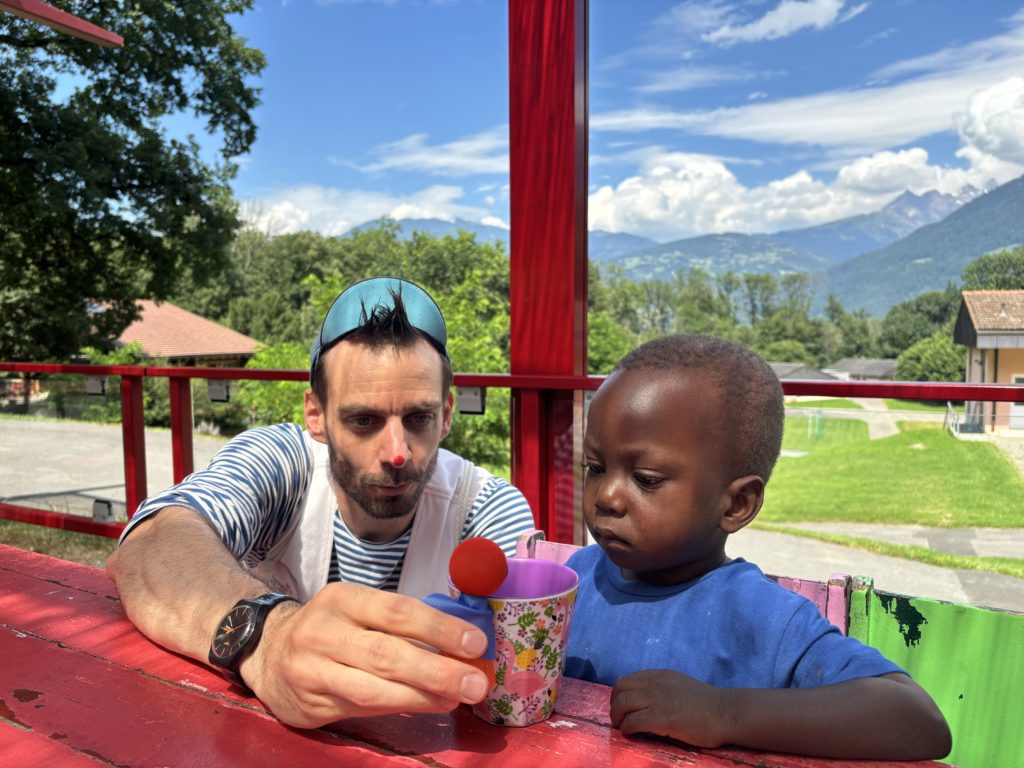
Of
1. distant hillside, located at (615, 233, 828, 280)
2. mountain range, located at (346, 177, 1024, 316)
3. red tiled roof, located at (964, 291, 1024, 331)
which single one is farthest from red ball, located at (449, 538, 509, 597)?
distant hillside, located at (615, 233, 828, 280)

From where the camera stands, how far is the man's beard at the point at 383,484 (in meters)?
1.23

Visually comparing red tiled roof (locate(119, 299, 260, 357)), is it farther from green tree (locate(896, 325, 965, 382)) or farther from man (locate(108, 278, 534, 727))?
man (locate(108, 278, 534, 727))

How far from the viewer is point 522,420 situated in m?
3.02

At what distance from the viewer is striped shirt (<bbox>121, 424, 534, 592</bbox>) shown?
1.27 meters

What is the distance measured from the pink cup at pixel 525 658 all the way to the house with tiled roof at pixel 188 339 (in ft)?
141

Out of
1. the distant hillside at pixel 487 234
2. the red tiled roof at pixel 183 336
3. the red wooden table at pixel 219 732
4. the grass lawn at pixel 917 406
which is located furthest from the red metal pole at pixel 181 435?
the red tiled roof at pixel 183 336

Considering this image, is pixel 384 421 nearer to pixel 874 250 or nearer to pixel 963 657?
pixel 963 657

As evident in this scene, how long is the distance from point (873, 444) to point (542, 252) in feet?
10.4

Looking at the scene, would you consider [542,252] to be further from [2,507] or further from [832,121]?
[832,121]

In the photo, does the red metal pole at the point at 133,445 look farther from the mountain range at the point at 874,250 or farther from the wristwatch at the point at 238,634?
the mountain range at the point at 874,250

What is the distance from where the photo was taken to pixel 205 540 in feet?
3.42

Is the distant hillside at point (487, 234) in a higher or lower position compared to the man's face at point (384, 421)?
higher

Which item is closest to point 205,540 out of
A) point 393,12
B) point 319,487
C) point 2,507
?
point 319,487

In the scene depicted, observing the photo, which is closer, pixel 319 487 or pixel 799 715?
pixel 799 715
